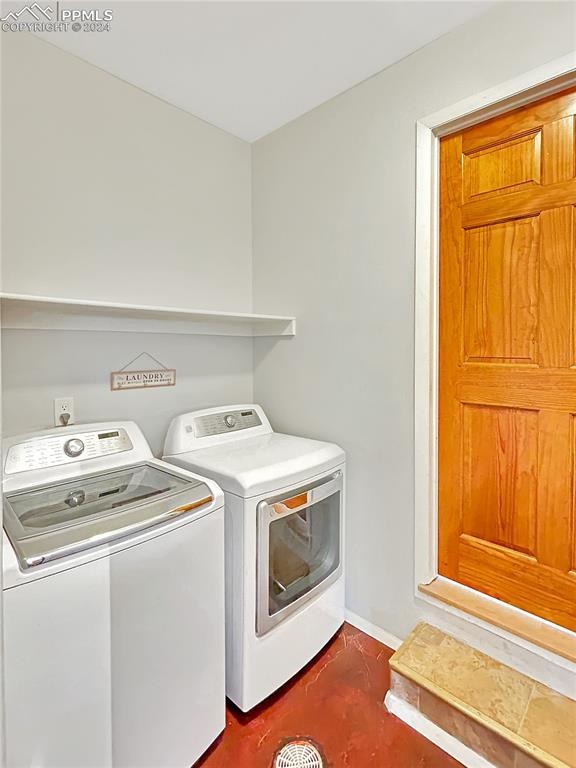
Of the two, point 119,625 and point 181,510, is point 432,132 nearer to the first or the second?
point 181,510

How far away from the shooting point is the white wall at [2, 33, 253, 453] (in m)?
1.56

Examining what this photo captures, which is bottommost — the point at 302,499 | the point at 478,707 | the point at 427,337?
the point at 478,707

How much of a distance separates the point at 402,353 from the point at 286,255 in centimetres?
89

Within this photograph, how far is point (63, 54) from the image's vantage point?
5.33 ft

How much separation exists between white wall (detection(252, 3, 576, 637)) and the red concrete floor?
28 cm

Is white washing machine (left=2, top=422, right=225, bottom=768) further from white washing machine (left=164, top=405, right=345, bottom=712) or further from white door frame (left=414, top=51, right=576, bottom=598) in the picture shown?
white door frame (left=414, top=51, right=576, bottom=598)

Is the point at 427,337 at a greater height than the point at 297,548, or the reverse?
the point at 427,337

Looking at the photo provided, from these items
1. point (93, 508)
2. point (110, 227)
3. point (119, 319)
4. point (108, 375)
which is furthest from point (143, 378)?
point (93, 508)

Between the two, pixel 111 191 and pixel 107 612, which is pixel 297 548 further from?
pixel 111 191

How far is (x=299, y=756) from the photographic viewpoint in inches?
52.2

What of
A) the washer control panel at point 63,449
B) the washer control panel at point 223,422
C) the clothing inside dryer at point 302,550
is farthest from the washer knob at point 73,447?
the clothing inside dryer at point 302,550

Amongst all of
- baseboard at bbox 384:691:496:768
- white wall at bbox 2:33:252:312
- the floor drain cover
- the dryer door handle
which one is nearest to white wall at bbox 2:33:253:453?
white wall at bbox 2:33:252:312

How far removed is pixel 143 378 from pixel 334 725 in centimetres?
159

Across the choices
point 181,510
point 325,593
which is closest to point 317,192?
point 181,510
